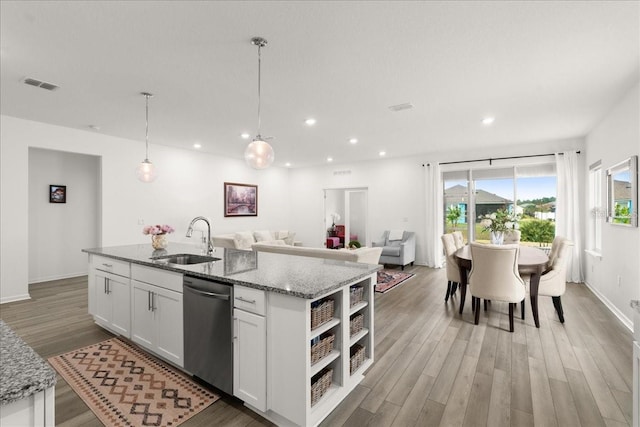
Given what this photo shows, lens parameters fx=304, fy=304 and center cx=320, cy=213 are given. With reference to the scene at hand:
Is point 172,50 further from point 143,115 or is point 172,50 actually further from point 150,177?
point 143,115

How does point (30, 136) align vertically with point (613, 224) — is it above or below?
above

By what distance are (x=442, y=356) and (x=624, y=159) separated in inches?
126

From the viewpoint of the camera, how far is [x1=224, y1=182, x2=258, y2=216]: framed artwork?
777cm

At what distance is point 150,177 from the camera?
3.90 meters

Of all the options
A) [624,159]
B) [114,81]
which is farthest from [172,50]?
[624,159]

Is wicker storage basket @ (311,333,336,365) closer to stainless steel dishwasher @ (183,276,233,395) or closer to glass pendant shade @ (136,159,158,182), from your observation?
stainless steel dishwasher @ (183,276,233,395)

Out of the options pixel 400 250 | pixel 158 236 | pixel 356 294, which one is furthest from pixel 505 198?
pixel 158 236

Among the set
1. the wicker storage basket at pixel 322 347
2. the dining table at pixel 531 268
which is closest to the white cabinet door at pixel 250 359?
the wicker storage basket at pixel 322 347

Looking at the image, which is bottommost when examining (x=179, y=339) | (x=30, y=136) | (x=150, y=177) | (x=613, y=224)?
(x=179, y=339)

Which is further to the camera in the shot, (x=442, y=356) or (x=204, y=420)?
(x=442, y=356)

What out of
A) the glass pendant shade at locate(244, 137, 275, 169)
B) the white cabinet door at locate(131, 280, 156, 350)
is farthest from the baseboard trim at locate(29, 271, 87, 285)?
the glass pendant shade at locate(244, 137, 275, 169)

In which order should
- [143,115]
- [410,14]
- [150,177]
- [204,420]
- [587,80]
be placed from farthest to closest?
[143,115]
[150,177]
[587,80]
[410,14]
[204,420]

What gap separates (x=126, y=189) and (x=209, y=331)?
189 inches

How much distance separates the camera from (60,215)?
231 inches
